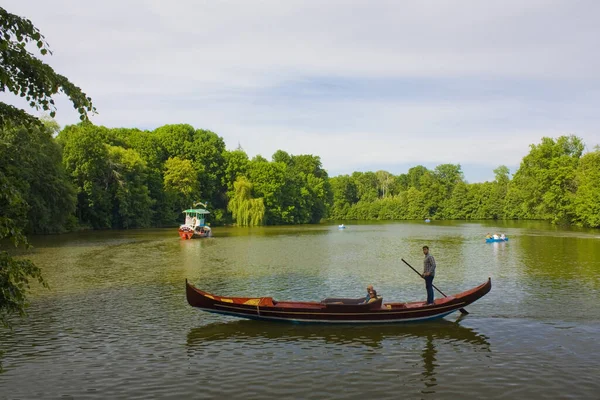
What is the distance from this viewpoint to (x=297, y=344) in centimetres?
1620

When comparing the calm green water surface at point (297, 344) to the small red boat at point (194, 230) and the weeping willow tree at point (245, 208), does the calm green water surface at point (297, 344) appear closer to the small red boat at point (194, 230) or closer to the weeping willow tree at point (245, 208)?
the small red boat at point (194, 230)

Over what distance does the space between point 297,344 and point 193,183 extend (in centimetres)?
8542

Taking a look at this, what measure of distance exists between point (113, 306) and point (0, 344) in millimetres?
5964

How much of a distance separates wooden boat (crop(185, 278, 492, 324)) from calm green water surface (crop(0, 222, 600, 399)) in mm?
420

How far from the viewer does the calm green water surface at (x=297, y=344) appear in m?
12.5

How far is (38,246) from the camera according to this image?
4803 centimetres

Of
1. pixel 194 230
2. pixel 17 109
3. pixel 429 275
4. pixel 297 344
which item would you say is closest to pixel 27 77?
pixel 17 109

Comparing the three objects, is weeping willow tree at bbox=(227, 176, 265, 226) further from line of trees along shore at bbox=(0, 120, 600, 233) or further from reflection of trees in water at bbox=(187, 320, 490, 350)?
reflection of trees in water at bbox=(187, 320, 490, 350)

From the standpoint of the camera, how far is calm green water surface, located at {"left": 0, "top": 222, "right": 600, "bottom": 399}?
12484 mm

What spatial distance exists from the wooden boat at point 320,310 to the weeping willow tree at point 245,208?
3135 inches

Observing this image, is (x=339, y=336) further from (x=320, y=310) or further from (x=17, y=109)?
(x=17, y=109)

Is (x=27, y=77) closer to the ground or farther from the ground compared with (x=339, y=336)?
farther from the ground

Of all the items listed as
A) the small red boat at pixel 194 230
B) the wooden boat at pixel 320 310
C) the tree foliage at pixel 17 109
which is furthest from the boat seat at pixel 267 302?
the small red boat at pixel 194 230

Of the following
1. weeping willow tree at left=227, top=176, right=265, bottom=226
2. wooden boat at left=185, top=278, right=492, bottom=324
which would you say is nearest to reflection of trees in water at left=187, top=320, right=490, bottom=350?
wooden boat at left=185, top=278, right=492, bottom=324
